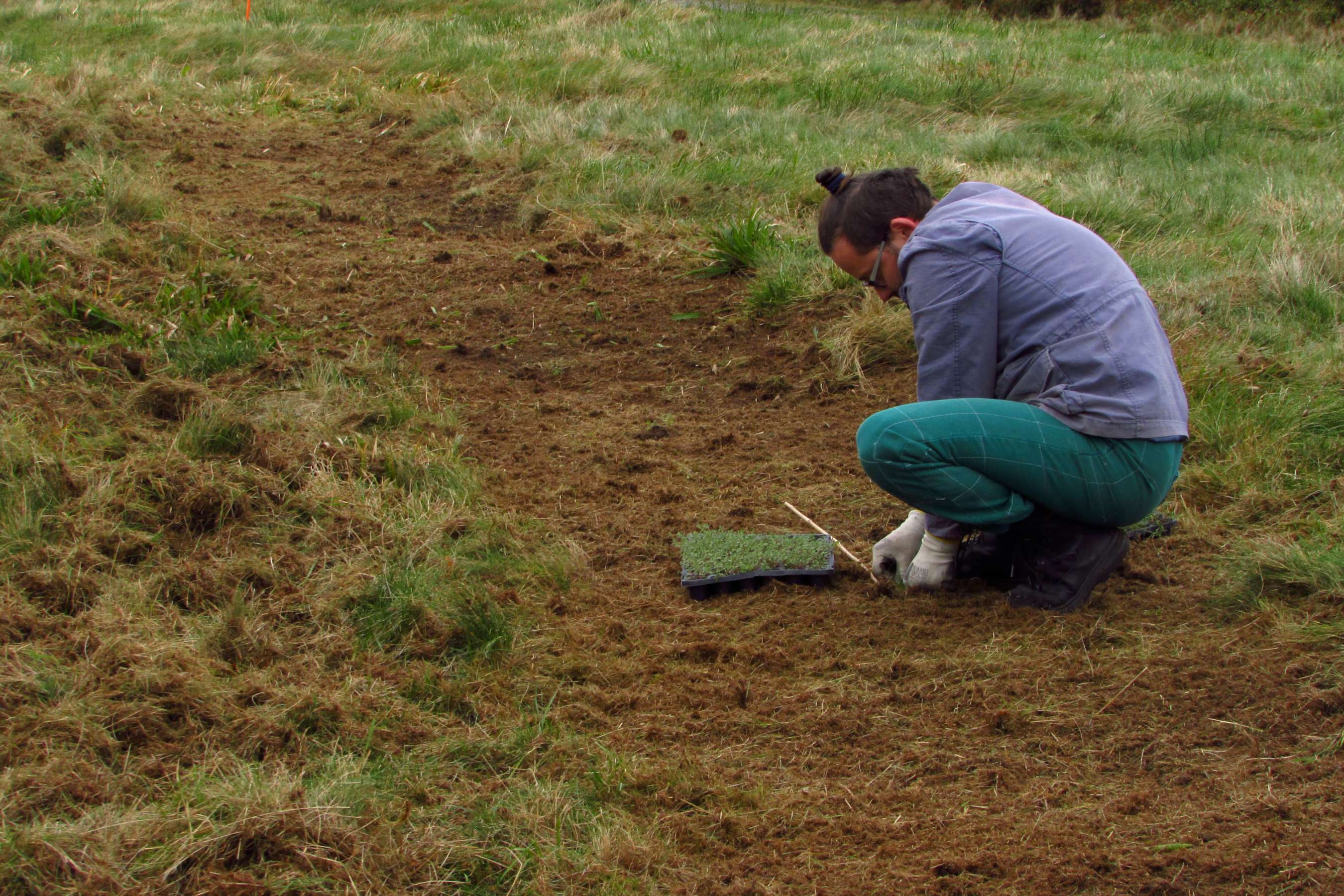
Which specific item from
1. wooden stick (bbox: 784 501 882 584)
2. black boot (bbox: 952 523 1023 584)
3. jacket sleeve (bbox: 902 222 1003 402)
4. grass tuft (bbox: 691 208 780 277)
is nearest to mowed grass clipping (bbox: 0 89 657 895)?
wooden stick (bbox: 784 501 882 584)

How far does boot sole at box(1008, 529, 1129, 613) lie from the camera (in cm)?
320

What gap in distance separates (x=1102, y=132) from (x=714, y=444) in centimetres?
479

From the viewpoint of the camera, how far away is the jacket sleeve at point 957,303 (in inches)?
117

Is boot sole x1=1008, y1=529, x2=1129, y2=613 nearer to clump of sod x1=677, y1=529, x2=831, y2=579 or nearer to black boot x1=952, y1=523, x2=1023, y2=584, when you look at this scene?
black boot x1=952, y1=523, x2=1023, y2=584

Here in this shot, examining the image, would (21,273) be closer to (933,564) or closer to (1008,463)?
(933,564)

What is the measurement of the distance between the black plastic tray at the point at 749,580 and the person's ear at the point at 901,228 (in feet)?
3.12

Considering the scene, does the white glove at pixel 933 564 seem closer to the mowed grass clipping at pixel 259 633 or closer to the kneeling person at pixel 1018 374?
the kneeling person at pixel 1018 374

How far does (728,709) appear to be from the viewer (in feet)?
9.64

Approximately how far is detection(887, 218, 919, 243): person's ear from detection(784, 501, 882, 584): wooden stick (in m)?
0.95

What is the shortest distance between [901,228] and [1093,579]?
3.62 ft

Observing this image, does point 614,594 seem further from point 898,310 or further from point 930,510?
point 898,310

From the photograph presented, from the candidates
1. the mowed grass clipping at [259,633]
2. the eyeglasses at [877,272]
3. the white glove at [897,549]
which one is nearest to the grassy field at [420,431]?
the mowed grass clipping at [259,633]

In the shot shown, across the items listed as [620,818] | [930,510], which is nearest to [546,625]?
[620,818]

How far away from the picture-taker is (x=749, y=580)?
139 inches
